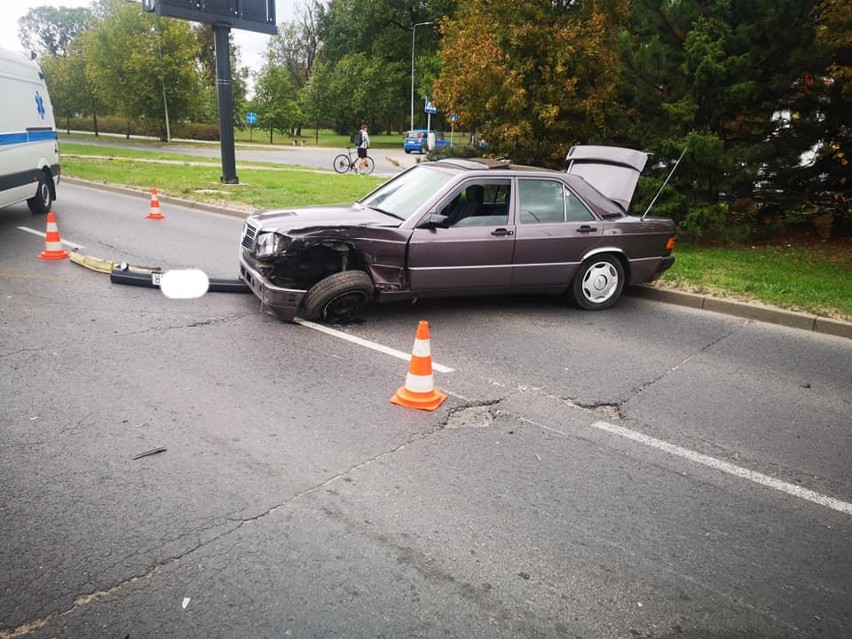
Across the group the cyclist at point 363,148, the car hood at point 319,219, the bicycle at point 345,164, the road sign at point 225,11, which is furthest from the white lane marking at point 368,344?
the bicycle at point 345,164

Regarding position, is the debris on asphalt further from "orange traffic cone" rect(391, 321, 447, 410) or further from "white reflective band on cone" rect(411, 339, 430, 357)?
"white reflective band on cone" rect(411, 339, 430, 357)

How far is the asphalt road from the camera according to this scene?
273 cm

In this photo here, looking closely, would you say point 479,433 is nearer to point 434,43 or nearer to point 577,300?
point 577,300

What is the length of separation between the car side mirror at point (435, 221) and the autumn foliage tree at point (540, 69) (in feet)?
23.0

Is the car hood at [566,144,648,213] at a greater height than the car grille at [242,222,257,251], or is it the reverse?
the car hood at [566,144,648,213]

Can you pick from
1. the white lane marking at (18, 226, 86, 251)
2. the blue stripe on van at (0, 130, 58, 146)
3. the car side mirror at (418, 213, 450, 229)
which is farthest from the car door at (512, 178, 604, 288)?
the blue stripe on van at (0, 130, 58, 146)

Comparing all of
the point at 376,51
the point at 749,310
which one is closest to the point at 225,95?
the point at 749,310

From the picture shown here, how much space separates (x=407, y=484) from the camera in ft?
11.9

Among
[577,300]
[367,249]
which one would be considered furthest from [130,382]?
[577,300]

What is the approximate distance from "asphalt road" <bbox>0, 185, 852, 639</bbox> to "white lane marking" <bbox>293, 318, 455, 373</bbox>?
6 centimetres

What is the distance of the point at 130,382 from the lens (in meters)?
4.81

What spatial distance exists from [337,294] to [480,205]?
1.98 meters

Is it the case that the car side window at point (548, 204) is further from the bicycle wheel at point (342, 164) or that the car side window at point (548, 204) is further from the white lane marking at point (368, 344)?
the bicycle wheel at point (342, 164)

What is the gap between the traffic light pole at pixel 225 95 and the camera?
1612 centimetres
